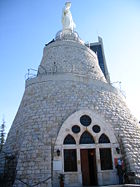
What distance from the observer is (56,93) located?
536 inches

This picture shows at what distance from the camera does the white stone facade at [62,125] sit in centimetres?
1071

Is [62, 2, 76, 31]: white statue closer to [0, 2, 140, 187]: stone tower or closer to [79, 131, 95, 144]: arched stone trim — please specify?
[0, 2, 140, 187]: stone tower

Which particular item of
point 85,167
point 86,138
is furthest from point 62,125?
point 85,167

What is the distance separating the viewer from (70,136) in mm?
11883

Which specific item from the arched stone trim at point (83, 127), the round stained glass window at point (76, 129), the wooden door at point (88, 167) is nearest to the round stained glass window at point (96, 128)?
the arched stone trim at point (83, 127)

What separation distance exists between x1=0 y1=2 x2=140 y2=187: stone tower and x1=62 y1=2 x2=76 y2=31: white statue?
1114cm

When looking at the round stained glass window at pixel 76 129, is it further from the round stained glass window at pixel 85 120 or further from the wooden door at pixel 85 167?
the wooden door at pixel 85 167

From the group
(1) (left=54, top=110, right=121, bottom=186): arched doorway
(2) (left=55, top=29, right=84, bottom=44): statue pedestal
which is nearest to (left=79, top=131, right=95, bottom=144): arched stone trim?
(1) (left=54, top=110, right=121, bottom=186): arched doorway

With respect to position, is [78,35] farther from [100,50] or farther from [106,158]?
[100,50]

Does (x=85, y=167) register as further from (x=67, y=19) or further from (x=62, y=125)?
(x=67, y=19)

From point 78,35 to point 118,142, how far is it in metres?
14.8

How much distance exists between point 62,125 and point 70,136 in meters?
0.87

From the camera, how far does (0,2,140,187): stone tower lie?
10750mm

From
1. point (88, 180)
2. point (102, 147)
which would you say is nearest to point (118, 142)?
point (102, 147)
